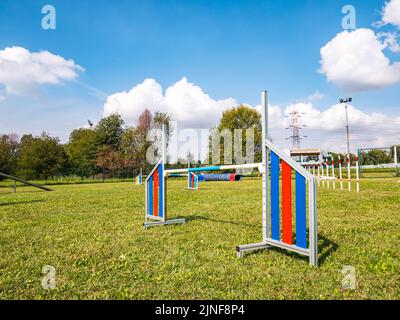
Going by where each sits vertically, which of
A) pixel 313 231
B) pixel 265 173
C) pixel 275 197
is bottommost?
pixel 313 231

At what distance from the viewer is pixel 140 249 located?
347cm

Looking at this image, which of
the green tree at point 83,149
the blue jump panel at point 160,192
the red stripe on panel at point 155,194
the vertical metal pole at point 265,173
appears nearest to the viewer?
the vertical metal pole at point 265,173

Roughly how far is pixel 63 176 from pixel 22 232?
25366 mm

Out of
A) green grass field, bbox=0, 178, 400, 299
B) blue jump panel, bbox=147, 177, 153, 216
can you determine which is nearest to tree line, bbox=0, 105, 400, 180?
blue jump panel, bbox=147, 177, 153, 216

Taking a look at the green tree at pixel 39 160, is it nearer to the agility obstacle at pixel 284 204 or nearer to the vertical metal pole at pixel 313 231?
the agility obstacle at pixel 284 204

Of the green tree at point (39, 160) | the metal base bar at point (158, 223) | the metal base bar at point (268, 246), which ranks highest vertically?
the green tree at point (39, 160)

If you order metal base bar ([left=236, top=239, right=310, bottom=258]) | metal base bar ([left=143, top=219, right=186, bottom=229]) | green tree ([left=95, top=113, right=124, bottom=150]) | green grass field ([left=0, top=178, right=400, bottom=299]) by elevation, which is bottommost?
green grass field ([left=0, top=178, right=400, bottom=299])

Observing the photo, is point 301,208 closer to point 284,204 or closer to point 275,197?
point 284,204

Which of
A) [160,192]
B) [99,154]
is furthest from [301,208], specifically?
[99,154]

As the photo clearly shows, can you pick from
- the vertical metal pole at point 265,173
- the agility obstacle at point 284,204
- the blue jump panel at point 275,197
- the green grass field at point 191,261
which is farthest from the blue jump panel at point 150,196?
the blue jump panel at point 275,197

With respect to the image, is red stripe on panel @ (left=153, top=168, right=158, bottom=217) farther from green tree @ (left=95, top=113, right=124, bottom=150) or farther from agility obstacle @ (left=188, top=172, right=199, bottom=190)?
green tree @ (left=95, top=113, right=124, bottom=150)

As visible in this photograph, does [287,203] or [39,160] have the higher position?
[39,160]

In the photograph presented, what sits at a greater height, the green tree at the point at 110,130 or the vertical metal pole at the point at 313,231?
the green tree at the point at 110,130

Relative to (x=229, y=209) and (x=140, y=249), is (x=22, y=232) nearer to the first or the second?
(x=140, y=249)
